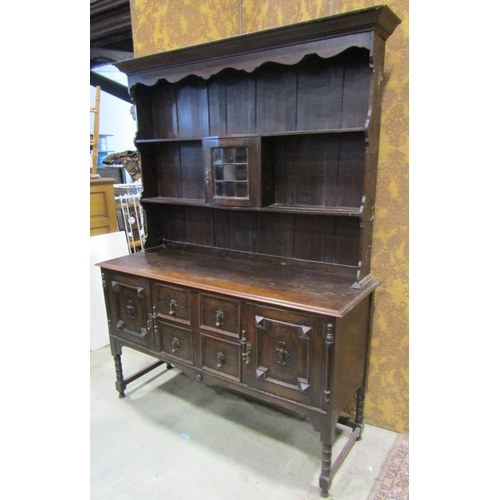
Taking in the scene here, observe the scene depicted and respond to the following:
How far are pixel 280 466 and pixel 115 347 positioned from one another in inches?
47.0

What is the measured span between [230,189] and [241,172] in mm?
114

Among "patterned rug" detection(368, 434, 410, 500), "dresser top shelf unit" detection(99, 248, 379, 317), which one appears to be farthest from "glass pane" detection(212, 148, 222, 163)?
"patterned rug" detection(368, 434, 410, 500)

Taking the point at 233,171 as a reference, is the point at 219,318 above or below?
below

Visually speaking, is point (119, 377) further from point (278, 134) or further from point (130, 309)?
point (278, 134)

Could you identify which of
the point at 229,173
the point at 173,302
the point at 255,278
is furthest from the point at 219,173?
the point at 173,302

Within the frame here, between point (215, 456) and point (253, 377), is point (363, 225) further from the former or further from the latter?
point (215, 456)

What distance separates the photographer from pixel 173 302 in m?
1.95

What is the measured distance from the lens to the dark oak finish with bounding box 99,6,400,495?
1.58 meters

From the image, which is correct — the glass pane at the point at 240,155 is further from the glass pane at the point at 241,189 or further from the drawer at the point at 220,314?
the drawer at the point at 220,314

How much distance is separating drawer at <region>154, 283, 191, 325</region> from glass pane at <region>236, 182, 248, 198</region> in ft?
1.86

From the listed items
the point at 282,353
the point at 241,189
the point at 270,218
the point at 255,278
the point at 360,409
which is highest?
the point at 241,189

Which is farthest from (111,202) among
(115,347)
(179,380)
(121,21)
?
(121,21)

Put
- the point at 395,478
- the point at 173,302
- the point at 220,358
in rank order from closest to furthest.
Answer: the point at 395,478, the point at 220,358, the point at 173,302

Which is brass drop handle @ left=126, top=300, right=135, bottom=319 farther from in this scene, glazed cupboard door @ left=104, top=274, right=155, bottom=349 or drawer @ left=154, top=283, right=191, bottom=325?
drawer @ left=154, top=283, right=191, bottom=325
